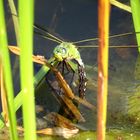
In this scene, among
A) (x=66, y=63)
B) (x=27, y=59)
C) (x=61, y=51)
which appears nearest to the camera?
(x=27, y=59)

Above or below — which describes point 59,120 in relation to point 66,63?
below

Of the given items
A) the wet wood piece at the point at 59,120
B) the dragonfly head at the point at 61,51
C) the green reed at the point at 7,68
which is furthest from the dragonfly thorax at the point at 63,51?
the green reed at the point at 7,68

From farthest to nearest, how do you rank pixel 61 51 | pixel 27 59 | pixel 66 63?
1. pixel 66 63
2. pixel 61 51
3. pixel 27 59

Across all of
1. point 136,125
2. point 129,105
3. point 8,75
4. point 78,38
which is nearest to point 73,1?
point 78,38

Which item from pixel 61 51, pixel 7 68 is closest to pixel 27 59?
pixel 7 68

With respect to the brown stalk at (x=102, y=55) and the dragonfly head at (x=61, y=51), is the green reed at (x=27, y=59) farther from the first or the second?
the dragonfly head at (x=61, y=51)

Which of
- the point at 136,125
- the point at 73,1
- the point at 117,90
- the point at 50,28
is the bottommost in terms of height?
the point at 136,125

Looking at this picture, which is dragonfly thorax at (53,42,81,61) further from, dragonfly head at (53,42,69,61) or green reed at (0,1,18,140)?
green reed at (0,1,18,140)

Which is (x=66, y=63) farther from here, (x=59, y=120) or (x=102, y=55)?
(x=102, y=55)

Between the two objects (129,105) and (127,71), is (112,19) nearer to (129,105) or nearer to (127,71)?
(127,71)
